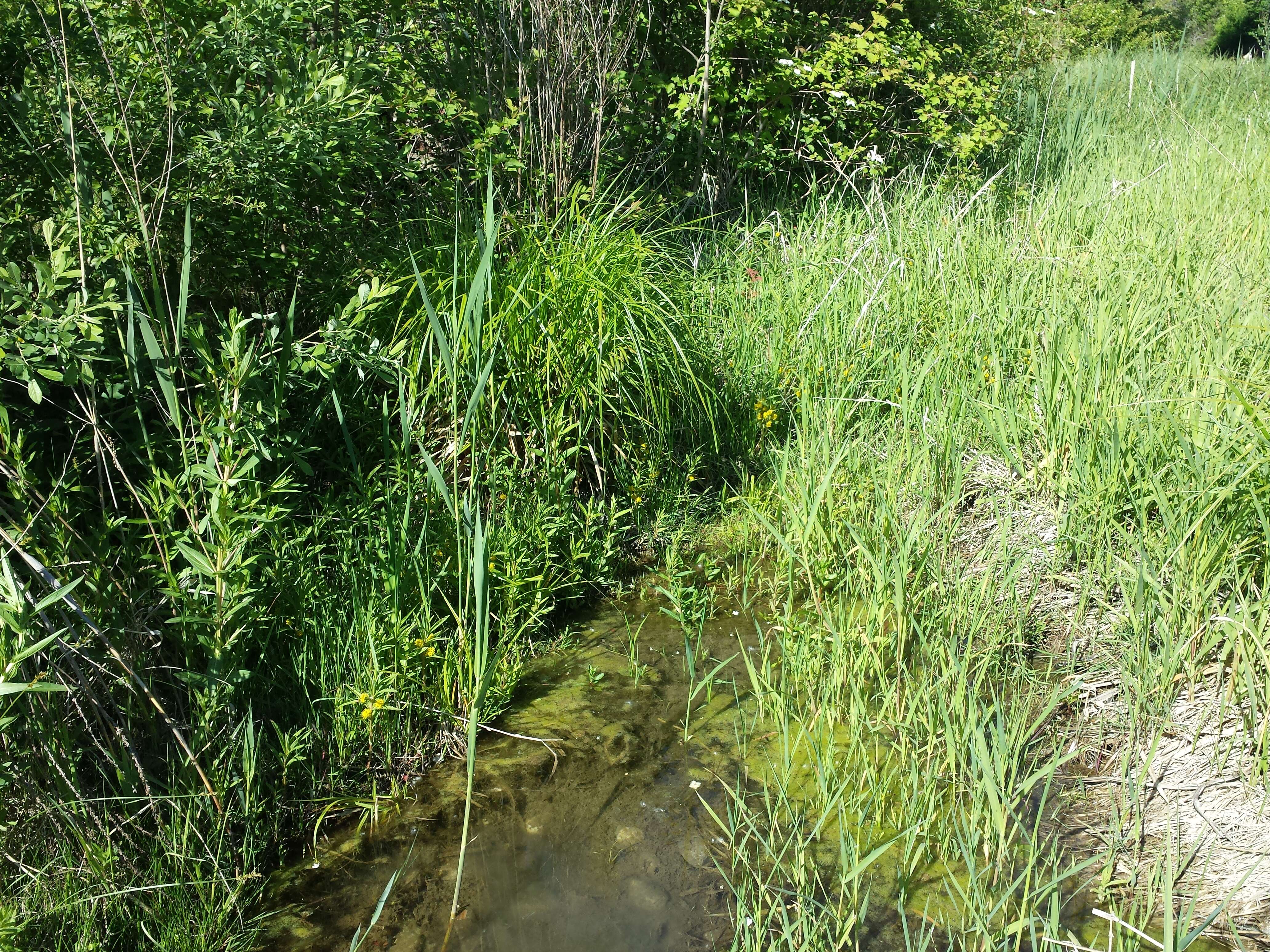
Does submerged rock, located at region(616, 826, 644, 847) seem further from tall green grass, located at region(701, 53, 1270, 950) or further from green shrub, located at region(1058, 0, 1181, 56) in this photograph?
green shrub, located at region(1058, 0, 1181, 56)

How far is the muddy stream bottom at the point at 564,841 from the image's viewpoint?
2.13 metres

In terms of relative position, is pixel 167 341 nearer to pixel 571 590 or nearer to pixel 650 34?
pixel 571 590

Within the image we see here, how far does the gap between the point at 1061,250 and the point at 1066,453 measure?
1827 mm

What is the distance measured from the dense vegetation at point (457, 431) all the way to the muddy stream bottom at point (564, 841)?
12cm

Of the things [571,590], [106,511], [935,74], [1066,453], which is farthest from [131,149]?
[935,74]

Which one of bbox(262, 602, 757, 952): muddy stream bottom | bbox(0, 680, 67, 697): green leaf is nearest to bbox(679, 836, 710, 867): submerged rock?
bbox(262, 602, 757, 952): muddy stream bottom

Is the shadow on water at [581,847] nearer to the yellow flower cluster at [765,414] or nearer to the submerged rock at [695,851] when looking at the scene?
the submerged rock at [695,851]

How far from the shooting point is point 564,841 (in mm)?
2402

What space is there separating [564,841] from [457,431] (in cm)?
131

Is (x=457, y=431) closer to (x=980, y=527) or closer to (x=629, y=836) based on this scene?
(x=629, y=836)

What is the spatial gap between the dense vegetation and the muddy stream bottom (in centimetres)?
12

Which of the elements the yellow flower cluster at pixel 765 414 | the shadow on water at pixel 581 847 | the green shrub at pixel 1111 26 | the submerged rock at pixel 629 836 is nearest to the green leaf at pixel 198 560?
the shadow on water at pixel 581 847

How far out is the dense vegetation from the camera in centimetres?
207

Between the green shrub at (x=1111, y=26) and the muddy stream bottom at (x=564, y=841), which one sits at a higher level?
the green shrub at (x=1111, y=26)
